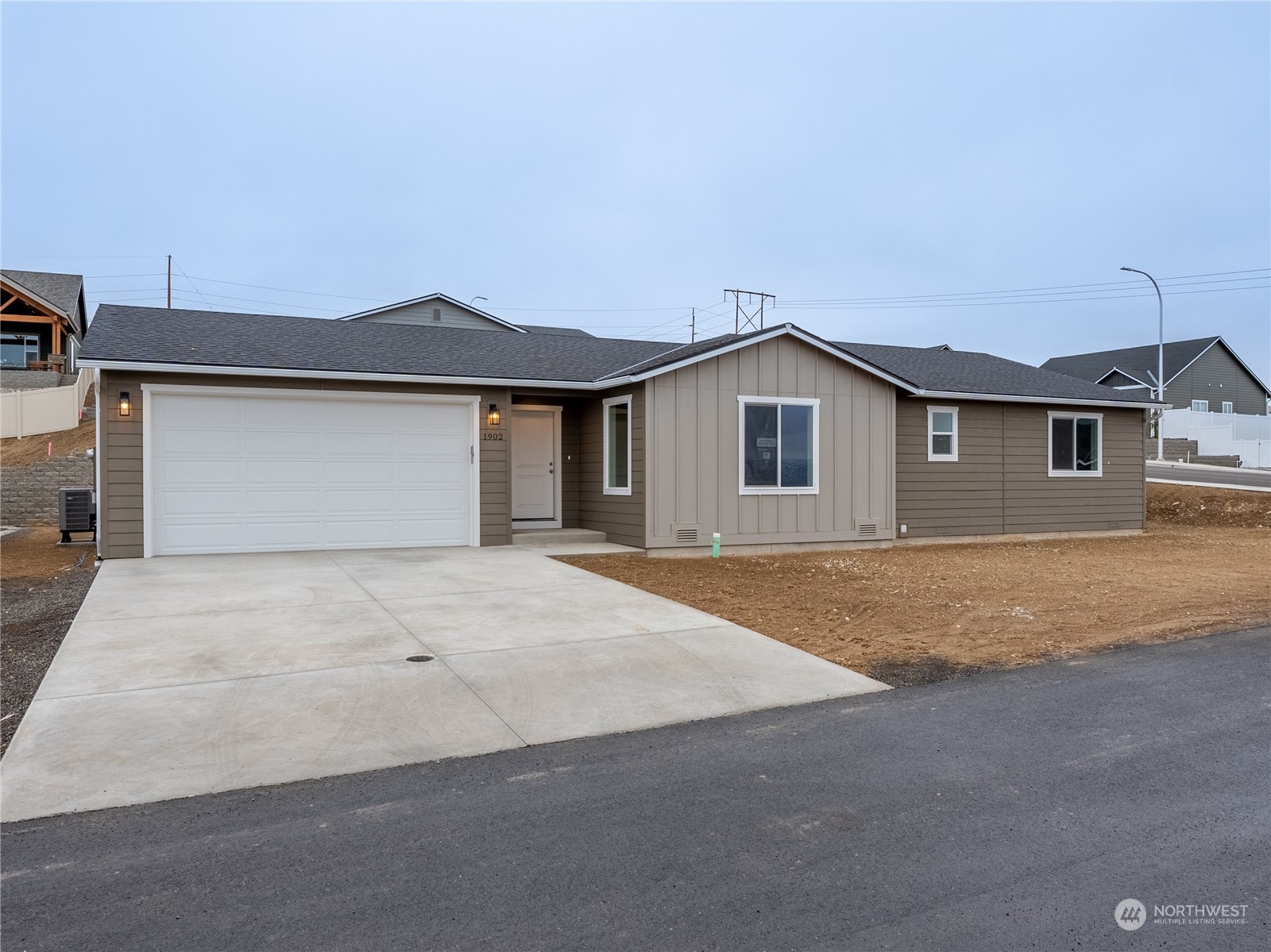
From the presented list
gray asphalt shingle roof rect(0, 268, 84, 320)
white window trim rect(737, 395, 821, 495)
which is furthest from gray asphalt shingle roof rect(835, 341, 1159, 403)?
gray asphalt shingle roof rect(0, 268, 84, 320)

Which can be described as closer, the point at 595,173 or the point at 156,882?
the point at 156,882

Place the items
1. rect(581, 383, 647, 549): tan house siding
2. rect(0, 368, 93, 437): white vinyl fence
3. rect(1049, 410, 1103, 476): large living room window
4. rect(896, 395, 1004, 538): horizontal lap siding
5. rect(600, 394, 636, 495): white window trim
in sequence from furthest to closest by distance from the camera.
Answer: rect(0, 368, 93, 437): white vinyl fence
rect(1049, 410, 1103, 476): large living room window
rect(896, 395, 1004, 538): horizontal lap siding
rect(600, 394, 636, 495): white window trim
rect(581, 383, 647, 549): tan house siding

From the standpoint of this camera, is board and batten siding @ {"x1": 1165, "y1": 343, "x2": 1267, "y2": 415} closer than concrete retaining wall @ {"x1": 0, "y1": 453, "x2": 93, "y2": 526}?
No

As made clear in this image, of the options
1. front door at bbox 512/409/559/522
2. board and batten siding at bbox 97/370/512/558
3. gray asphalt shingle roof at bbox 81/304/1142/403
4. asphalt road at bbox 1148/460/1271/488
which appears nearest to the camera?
board and batten siding at bbox 97/370/512/558

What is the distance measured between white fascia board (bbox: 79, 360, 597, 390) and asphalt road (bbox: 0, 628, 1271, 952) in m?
8.85

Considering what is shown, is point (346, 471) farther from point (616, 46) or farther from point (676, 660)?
point (616, 46)

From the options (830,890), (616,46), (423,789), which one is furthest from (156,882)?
(616,46)

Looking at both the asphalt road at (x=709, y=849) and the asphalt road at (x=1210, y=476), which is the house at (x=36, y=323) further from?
the asphalt road at (x=1210, y=476)

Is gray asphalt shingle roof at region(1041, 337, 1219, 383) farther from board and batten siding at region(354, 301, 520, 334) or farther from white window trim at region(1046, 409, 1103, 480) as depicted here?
board and batten siding at region(354, 301, 520, 334)

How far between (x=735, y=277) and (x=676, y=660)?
215ft

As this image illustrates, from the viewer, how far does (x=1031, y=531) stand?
53.7 feet

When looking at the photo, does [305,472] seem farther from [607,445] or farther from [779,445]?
[779,445]

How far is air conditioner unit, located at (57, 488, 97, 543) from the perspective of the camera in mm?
13500

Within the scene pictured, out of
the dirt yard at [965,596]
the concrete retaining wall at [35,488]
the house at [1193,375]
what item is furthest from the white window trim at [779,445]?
the house at [1193,375]
